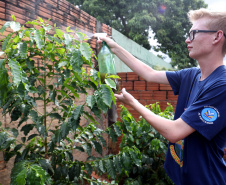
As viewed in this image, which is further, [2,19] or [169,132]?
[2,19]

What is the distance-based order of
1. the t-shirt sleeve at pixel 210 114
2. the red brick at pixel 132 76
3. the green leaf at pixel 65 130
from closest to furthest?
the t-shirt sleeve at pixel 210 114 < the green leaf at pixel 65 130 < the red brick at pixel 132 76

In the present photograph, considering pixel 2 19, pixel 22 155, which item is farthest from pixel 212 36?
pixel 2 19

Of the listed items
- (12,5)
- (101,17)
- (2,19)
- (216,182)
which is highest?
(101,17)

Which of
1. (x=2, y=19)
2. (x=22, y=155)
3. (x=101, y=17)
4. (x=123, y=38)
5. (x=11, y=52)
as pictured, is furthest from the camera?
(x=101, y=17)

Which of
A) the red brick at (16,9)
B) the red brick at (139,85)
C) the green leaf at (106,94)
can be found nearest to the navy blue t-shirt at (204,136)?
the green leaf at (106,94)

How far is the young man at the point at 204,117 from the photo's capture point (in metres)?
1.35

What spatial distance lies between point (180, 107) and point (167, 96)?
9.51 ft

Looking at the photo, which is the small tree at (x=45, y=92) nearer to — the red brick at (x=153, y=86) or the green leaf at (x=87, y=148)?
the green leaf at (x=87, y=148)

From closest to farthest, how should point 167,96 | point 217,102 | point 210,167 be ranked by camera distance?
point 217,102
point 210,167
point 167,96

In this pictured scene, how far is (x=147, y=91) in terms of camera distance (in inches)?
188

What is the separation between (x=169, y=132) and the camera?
1.42 metres

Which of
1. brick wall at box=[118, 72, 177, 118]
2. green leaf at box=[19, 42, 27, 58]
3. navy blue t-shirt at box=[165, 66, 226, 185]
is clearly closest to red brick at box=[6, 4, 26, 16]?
green leaf at box=[19, 42, 27, 58]

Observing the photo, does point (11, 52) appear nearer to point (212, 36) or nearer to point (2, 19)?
point (2, 19)

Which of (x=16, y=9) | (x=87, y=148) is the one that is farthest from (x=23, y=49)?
(x=16, y=9)
